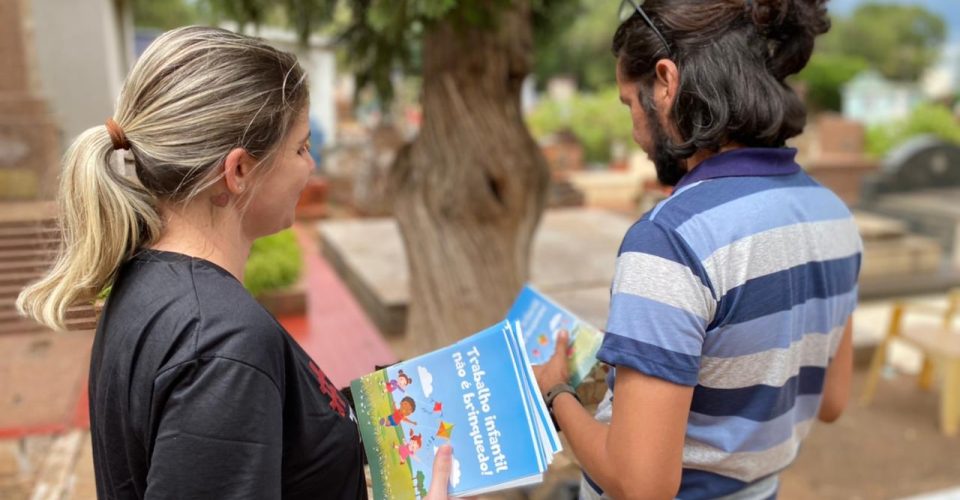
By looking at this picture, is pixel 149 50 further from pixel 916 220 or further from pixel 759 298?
pixel 916 220

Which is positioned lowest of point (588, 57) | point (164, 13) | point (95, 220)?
point (95, 220)

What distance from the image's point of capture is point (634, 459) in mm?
1228

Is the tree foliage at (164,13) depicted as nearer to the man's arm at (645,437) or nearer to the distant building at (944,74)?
the man's arm at (645,437)

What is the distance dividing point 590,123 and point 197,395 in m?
19.1

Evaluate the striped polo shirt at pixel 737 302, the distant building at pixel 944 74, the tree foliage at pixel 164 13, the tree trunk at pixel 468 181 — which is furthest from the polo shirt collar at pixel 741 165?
the distant building at pixel 944 74

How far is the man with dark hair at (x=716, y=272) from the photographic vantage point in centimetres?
122

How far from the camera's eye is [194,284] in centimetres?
107

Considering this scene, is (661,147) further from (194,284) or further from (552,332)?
(194,284)

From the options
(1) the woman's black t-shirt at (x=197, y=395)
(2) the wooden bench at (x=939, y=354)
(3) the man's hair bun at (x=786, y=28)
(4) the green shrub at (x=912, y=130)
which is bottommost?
(2) the wooden bench at (x=939, y=354)

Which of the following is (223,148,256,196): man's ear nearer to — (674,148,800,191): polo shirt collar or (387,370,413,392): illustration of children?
(387,370,413,392): illustration of children

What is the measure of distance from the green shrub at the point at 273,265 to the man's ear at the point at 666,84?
524 centimetres

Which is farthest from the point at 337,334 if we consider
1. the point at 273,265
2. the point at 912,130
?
the point at 912,130

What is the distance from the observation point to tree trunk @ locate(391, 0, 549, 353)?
11.9 ft

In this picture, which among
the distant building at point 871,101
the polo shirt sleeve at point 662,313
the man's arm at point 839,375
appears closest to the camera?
the polo shirt sleeve at point 662,313
